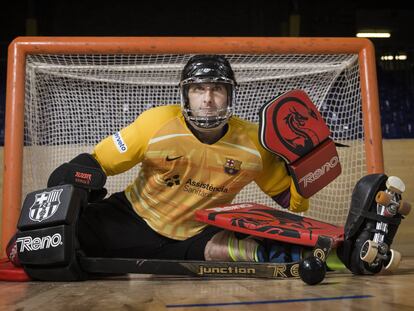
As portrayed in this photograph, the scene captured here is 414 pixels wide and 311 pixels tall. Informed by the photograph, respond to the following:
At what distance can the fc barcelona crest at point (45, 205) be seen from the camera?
1804 millimetres

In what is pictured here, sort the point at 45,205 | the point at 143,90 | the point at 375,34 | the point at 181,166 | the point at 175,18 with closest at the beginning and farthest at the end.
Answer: the point at 45,205 → the point at 181,166 → the point at 143,90 → the point at 175,18 → the point at 375,34

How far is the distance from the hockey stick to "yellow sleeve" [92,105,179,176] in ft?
0.98

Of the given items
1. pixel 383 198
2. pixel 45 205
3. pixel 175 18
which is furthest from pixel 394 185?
pixel 175 18

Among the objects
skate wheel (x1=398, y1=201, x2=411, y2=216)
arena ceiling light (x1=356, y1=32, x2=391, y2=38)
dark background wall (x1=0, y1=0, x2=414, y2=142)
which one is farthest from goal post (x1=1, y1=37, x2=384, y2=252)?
arena ceiling light (x1=356, y1=32, x2=391, y2=38)

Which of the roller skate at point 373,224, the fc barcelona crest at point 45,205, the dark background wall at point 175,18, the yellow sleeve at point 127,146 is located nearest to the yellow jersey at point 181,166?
the yellow sleeve at point 127,146

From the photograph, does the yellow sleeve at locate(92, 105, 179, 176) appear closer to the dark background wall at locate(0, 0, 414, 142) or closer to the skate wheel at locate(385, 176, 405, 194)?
the skate wheel at locate(385, 176, 405, 194)

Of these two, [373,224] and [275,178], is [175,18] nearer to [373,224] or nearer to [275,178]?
[275,178]

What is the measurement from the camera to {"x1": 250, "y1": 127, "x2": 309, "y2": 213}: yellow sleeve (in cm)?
201

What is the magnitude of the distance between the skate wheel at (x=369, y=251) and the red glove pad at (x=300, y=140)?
1.04 ft

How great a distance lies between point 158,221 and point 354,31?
224 inches

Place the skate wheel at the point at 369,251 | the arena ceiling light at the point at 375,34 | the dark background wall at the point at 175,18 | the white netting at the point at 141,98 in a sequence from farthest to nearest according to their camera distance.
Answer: the arena ceiling light at the point at 375,34
the dark background wall at the point at 175,18
the white netting at the point at 141,98
the skate wheel at the point at 369,251

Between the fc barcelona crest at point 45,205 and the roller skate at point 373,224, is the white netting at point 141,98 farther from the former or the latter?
the roller skate at point 373,224

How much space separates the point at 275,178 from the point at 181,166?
1.05ft

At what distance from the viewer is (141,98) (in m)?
2.68
